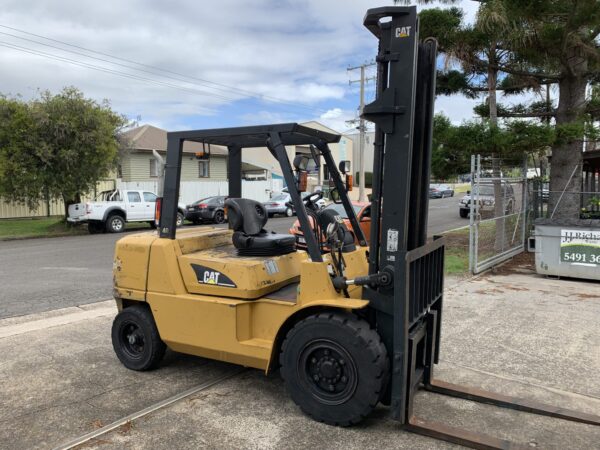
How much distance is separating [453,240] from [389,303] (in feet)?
41.6

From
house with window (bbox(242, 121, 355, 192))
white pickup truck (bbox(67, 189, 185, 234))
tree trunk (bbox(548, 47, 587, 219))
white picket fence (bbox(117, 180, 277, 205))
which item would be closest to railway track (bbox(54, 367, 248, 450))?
house with window (bbox(242, 121, 355, 192))

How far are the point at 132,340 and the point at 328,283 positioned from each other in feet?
7.42

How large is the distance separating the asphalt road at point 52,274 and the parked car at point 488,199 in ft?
24.8

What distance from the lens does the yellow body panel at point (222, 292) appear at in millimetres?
3871

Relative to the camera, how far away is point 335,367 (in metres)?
3.58

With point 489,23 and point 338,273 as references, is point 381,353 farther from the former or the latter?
point 489,23

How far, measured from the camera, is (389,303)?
3590 mm

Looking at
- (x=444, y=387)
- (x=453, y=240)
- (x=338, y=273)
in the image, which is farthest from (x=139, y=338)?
(x=453, y=240)

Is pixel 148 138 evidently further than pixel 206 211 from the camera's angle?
Yes

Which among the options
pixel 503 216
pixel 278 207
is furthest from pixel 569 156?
pixel 278 207

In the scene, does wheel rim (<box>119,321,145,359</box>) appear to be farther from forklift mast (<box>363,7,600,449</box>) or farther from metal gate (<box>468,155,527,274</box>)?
metal gate (<box>468,155,527,274</box>)

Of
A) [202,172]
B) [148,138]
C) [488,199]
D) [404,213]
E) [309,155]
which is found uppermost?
[148,138]

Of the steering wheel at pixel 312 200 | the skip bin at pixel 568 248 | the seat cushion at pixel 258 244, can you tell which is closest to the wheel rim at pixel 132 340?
the seat cushion at pixel 258 244

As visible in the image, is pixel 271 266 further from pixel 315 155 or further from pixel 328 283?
pixel 315 155
